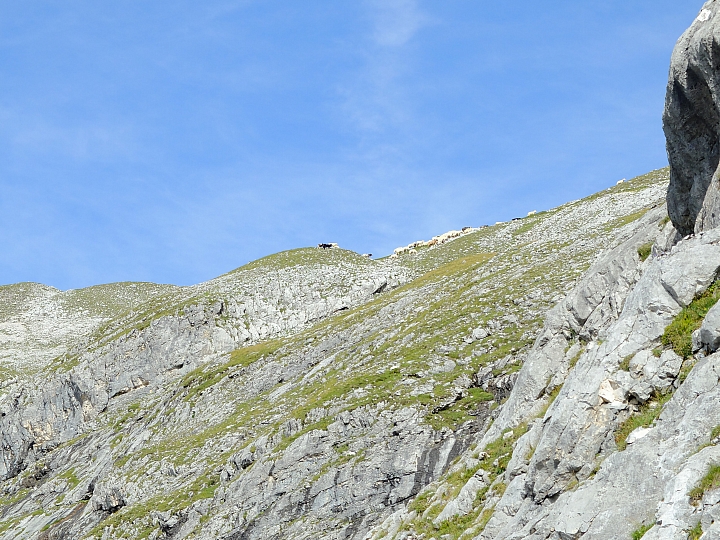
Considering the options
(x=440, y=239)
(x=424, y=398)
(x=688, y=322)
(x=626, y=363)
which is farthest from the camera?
(x=440, y=239)

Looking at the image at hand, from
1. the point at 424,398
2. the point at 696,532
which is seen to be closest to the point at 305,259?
the point at 424,398

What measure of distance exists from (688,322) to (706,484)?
5.36 meters

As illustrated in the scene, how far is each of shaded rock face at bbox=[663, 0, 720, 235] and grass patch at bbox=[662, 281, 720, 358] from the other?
351 cm

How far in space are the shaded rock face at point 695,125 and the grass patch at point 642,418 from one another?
6.16 metres

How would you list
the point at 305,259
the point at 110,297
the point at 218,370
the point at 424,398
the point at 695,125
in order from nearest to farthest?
the point at 695,125, the point at 424,398, the point at 218,370, the point at 305,259, the point at 110,297

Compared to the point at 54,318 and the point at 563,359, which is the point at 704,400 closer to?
the point at 563,359

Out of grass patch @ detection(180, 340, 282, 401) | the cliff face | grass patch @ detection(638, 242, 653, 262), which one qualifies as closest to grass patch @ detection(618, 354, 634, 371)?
the cliff face

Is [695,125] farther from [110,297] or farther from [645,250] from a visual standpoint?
[110,297]

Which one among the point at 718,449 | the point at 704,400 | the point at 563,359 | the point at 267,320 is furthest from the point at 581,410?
the point at 267,320

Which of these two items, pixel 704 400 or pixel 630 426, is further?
pixel 630 426

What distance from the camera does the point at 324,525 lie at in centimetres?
3225

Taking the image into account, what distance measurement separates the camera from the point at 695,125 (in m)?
21.0

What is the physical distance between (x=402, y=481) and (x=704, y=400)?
21518mm

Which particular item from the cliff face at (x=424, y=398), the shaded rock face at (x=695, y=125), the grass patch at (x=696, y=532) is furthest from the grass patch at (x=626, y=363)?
the grass patch at (x=696, y=532)
